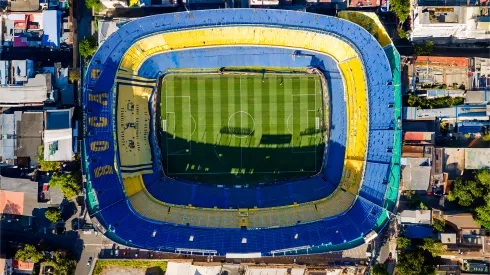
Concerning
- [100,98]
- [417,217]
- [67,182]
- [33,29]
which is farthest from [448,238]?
[33,29]

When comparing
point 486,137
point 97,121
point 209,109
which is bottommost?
point 486,137

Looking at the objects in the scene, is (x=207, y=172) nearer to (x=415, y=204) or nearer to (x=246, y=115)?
(x=246, y=115)

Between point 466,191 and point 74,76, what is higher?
point 74,76

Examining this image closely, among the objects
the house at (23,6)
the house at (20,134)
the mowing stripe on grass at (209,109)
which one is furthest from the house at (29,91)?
the mowing stripe on grass at (209,109)

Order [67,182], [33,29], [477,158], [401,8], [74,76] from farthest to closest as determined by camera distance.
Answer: [33,29] → [477,158] → [74,76] → [401,8] → [67,182]

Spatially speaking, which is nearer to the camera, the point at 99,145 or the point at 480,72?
the point at 99,145

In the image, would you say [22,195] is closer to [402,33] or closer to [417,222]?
[417,222]

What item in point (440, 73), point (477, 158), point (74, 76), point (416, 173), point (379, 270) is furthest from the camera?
point (440, 73)
